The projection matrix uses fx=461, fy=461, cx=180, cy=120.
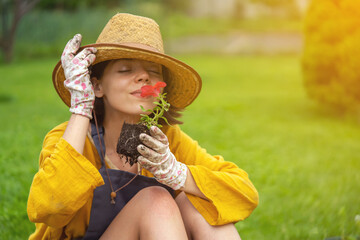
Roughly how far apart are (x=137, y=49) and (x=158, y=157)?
0.52 meters

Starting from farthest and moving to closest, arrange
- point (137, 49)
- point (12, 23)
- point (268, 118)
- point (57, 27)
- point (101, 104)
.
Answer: point (57, 27)
point (12, 23)
point (268, 118)
point (101, 104)
point (137, 49)

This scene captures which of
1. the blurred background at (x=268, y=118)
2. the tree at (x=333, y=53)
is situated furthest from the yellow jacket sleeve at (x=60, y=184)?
the tree at (x=333, y=53)

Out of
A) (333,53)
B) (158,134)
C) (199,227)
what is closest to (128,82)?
(158,134)

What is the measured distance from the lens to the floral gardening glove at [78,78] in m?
2.03

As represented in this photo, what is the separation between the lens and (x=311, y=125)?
7.29m

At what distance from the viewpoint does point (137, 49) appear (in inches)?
83.9

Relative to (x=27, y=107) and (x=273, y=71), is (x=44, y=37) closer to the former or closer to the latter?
(x=273, y=71)

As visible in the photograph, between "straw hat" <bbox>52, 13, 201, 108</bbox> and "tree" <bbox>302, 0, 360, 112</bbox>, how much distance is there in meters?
5.16

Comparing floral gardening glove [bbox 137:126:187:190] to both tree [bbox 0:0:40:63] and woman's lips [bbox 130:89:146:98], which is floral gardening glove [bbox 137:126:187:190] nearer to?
woman's lips [bbox 130:89:146:98]

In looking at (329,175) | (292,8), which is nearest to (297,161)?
(329,175)

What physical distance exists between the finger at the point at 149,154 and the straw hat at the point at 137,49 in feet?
1.59

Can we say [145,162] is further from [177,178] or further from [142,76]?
[142,76]

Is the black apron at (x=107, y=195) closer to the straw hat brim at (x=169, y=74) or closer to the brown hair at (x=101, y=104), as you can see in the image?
the brown hair at (x=101, y=104)

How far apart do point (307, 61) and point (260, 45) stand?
11.9 metres
